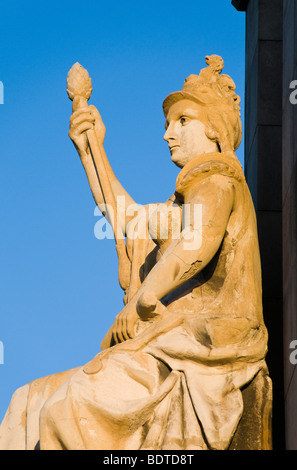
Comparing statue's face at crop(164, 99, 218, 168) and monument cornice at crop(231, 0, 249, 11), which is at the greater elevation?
monument cornice at crop(231, 0, 249, 11)

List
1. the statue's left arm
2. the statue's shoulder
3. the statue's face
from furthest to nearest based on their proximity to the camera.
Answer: the statue's face → the statue's shoulder → the statue's left arm

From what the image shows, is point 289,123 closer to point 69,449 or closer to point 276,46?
point 276,46

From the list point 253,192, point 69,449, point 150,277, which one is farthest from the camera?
point 253,192

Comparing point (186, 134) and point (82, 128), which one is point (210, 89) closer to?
point (186, 134)

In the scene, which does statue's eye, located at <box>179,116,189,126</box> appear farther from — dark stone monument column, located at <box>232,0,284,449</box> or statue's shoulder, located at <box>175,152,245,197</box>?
dark stone monument column, located at <box>232,0,284,449</box>

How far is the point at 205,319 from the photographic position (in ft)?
33.4

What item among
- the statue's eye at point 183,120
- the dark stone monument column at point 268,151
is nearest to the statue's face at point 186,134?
the statue's eye at point 183,120

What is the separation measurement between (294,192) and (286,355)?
1.36m

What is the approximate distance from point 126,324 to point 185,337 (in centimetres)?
48

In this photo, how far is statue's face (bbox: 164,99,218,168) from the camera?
11.1 meters

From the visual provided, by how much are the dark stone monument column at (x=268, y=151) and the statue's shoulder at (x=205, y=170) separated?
6.14 ft

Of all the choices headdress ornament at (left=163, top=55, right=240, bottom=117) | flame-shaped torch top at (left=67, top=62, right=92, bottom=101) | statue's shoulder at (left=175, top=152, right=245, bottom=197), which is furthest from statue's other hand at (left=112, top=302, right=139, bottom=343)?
flame-shaped torch top at (left=67, top=62, right=92, bottom=101)

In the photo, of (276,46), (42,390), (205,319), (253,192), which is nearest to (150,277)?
(205,319)

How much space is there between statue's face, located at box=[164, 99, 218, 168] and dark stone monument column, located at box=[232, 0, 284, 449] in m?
1.64
